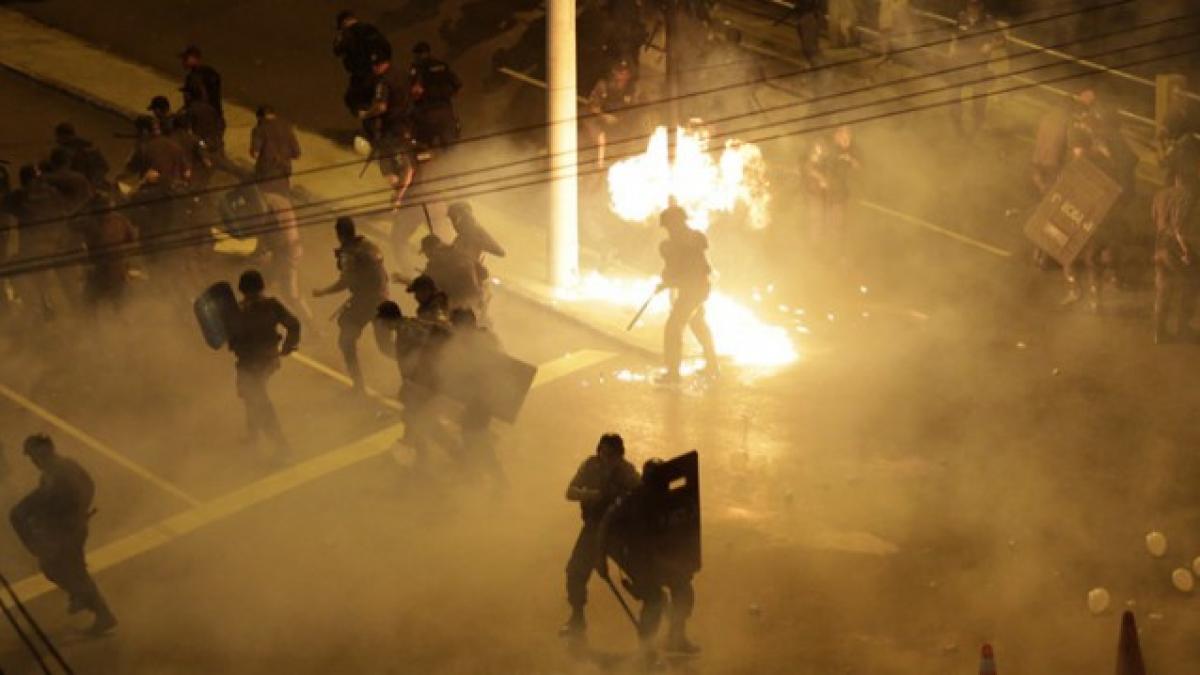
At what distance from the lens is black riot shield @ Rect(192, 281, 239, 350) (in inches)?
597

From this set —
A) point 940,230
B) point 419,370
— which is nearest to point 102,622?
point 419,370

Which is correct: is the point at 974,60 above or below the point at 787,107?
above

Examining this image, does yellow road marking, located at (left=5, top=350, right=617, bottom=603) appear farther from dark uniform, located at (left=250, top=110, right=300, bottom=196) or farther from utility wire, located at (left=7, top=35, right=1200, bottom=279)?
dark uniform, located at (left=250, top=110, right=300, bottom=196)

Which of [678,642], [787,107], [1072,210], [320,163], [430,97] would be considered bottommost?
[678,642]

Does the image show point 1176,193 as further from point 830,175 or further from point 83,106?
point 83,106

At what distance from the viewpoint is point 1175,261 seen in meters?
17.2

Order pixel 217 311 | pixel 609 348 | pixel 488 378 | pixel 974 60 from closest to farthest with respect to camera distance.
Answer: pixel 488 378 < pixel 217 311 < pixel 609 348 < pixel 974 60

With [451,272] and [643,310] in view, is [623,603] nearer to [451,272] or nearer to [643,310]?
[451,272]

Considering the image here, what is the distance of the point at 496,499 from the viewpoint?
1484cm

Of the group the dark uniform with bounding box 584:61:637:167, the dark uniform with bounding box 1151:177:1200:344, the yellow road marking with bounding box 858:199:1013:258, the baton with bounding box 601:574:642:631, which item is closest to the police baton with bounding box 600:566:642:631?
Answer: the baton with bounding box 601:574:642:631

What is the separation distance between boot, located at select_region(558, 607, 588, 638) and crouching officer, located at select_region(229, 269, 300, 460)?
12.6 ft

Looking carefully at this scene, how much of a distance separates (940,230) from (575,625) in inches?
364

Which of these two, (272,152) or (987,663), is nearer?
(987,663)

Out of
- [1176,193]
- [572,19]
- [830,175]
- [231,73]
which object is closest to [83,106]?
[231,73]
